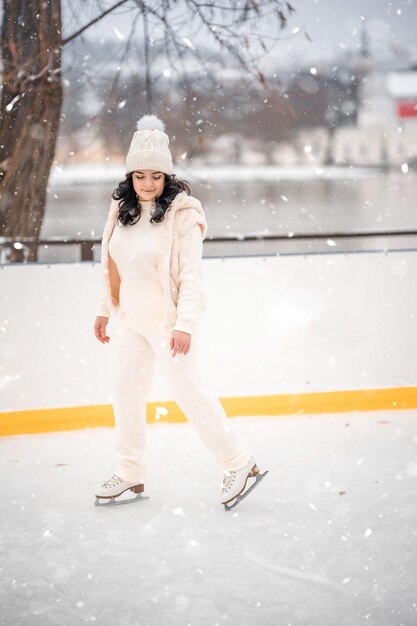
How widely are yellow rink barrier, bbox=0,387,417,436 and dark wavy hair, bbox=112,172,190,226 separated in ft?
5.44

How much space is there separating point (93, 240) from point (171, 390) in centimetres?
184

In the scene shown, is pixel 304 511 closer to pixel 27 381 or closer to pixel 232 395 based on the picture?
pixel 232 395

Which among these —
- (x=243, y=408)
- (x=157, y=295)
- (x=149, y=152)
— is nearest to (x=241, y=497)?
(x=157, y=295)

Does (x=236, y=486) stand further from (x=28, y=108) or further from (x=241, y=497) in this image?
(x=28, y=108)

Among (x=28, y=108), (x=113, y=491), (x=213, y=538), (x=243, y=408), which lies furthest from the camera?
(x=28, y=108)

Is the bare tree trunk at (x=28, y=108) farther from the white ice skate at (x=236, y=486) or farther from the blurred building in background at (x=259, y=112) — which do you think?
the white ice skate at (x=236, y=486)

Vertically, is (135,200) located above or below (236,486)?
above

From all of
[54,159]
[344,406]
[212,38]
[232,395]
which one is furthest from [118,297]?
[212,38]

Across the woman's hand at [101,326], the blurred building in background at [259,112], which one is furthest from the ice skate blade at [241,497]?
the blurred building in background at [259,112]

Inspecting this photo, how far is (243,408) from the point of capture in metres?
4.50

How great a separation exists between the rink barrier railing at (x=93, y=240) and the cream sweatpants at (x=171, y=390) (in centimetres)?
162

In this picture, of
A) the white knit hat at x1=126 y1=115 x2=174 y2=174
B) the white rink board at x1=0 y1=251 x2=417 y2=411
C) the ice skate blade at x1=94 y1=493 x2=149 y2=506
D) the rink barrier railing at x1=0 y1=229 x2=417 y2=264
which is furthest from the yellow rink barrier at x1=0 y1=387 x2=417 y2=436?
the white knit hat at x1=126 y1=115 x2=174 y2=174

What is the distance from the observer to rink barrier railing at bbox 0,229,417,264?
4.61 m

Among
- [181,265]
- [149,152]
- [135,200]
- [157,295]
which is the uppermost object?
[149,152]
